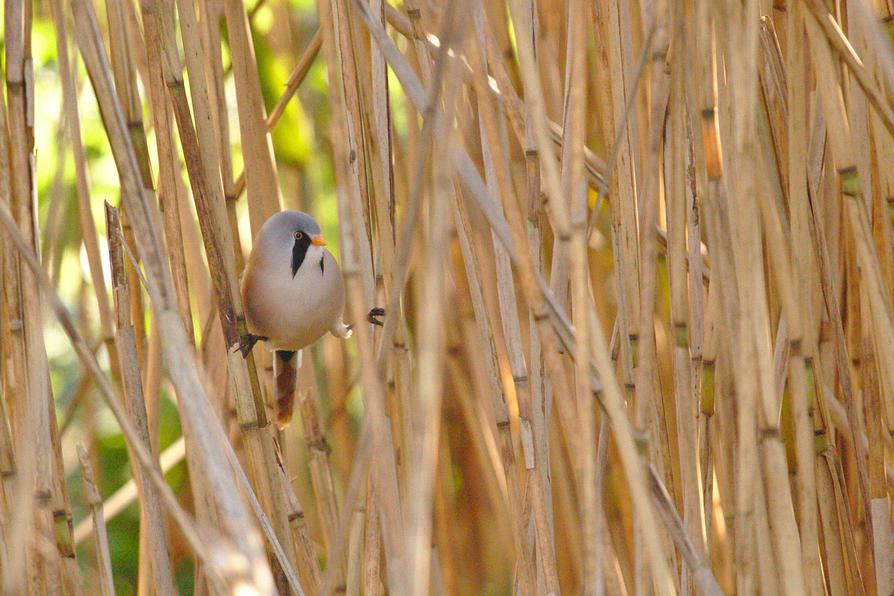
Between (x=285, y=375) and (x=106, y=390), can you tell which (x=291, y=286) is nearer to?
(x=285, y=375)

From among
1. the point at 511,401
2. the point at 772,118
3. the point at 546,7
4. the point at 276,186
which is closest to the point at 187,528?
the point at 511,401

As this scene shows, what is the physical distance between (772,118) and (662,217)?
0.38 meters

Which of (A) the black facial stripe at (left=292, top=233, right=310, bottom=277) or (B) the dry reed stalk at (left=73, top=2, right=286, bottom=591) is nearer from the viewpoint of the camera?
(B) the dry reed stalk at (left=73, top=2, right=286, bottom=591)


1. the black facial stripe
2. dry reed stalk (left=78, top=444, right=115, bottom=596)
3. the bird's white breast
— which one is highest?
the black facial stripe

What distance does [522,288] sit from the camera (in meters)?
1.24

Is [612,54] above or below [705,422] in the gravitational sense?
above

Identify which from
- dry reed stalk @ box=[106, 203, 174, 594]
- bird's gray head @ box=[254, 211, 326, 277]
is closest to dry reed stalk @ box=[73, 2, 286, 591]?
Result: dry reed stalk @ box=[106, 203, 174, 594]

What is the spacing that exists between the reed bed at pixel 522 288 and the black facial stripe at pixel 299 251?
0.10 meters

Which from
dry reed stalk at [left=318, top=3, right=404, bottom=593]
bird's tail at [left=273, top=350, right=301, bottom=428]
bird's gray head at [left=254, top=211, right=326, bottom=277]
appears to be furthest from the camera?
bird's tail at [left=273, top=350, right=301, bottom=428]

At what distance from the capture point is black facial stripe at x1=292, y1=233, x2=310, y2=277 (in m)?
1.72

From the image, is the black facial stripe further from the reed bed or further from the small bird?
the reed bed

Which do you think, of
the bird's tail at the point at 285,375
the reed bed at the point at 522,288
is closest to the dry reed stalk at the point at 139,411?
the reed bed at the point at 522,288

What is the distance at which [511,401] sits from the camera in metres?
1.47

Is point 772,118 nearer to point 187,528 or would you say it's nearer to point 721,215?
point 721,215
